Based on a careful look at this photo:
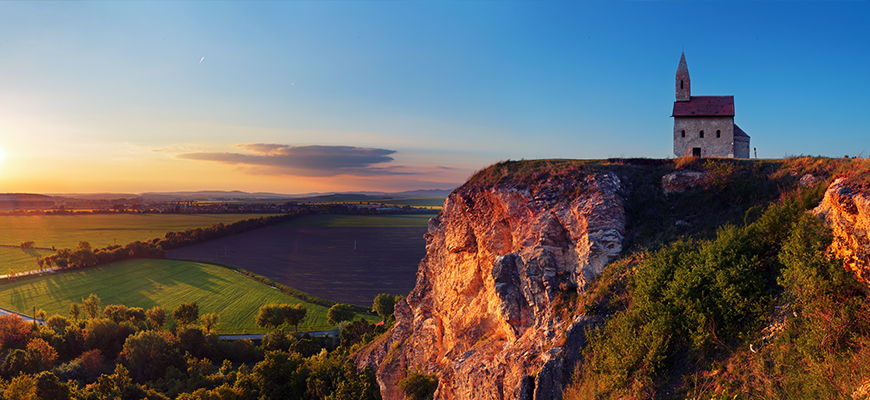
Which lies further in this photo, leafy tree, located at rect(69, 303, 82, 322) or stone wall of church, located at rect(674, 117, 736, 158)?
leafy tree, located at rect(69, 303, 82, 322)

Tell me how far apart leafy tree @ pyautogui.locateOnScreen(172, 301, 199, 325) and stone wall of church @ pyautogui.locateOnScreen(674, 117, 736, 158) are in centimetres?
7435

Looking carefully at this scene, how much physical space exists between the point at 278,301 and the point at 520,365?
2676 inches

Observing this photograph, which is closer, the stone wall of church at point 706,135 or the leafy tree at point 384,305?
the stone wall of church at point 706,135

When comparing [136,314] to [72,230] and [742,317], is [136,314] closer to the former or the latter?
[742,317]

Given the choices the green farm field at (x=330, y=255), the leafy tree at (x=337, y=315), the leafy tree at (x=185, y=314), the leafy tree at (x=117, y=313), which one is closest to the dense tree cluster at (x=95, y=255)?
the green farm field at (x=330, y=255)

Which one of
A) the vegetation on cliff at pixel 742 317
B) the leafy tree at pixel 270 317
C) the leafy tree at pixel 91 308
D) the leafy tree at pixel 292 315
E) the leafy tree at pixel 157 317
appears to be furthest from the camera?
the leafy tree at pixel 91 308

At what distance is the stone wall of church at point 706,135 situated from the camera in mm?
36375

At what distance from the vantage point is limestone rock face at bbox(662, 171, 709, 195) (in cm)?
2016

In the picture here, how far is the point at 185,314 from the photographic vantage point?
218 ft

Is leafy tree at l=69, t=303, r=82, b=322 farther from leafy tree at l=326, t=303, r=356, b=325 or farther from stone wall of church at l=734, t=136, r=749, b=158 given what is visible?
stone wall of church at l=734, t=136, r=749, b=158

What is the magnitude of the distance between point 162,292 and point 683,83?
9525 cm

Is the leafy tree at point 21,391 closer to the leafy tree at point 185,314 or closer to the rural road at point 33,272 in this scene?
the leafy tree at point 185,314

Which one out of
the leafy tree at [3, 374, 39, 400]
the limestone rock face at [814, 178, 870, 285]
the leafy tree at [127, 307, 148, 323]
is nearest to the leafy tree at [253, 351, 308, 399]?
the leafy tree at [3, 374, 39, 400]

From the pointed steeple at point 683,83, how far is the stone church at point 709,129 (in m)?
0.80
